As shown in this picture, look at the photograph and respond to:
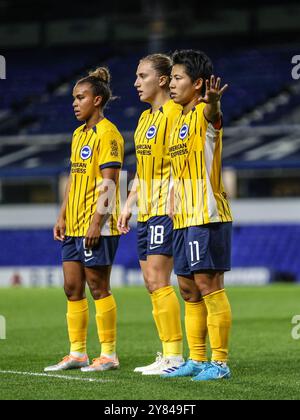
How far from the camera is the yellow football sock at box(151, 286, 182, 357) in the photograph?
685 centimetres

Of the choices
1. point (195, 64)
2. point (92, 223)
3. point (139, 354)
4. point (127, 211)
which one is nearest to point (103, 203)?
point (92, 223)

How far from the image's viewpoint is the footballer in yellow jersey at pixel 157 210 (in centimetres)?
682

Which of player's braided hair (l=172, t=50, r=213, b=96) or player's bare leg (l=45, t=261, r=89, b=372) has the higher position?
player's braided hair (l=172, t=50, r=213, b=96)

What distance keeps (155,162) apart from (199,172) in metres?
0.56

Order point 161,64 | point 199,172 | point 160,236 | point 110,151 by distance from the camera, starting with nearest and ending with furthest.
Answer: point 199,172, point 160,236, point 161,64, point 110,151

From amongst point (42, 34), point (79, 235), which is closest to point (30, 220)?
point (42, 34)

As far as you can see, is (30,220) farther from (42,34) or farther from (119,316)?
(119,316)

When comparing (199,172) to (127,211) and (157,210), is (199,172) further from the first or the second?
(127,211)

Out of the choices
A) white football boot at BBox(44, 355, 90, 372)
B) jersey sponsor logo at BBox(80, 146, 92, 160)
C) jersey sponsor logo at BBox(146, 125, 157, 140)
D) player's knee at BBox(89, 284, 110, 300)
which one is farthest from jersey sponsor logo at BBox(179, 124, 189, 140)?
white football boot at BBox(44, 355, 90, 372)

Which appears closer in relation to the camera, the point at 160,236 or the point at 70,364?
the point at 160,236

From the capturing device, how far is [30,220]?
24391 mm

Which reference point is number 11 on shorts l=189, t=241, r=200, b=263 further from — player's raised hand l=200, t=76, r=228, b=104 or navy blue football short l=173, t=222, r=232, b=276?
player's raised hand l=200, t=76, r=228, b=104

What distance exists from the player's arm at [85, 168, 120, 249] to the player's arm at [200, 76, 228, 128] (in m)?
1.13

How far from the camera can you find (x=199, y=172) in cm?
642
